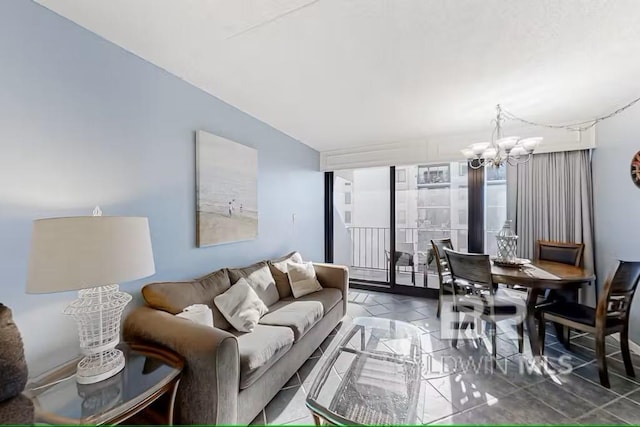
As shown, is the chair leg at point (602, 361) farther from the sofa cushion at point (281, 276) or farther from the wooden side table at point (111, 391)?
the wooden side table at point (111, 391)

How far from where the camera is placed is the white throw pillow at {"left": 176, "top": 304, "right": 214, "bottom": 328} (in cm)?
159

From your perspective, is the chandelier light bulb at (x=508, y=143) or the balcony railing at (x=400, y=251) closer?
the chandelier light bulb at (x=508, y=143)

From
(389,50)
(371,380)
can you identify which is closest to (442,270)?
(371,380)

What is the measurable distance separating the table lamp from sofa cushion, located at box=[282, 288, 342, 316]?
5.15 ft

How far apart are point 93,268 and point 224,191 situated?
1.46 meters

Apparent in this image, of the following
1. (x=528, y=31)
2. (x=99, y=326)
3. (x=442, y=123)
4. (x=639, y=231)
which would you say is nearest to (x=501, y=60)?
(x=528, y=31)

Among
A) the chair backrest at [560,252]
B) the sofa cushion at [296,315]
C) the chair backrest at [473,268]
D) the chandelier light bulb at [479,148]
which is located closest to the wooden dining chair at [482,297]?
the chair backrest at [473,268]

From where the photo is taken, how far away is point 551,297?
281 cm

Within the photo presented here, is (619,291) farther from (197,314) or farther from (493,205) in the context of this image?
(197,314)

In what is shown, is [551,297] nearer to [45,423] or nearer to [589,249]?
[589,249]

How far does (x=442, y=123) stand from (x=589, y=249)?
2.14m

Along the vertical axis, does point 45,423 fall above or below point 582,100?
below

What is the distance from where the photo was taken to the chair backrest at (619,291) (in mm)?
1865

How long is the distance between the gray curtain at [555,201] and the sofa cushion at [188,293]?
3509 millimetres
